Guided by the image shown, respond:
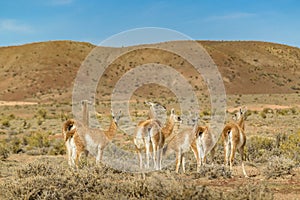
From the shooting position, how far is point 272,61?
102 metres

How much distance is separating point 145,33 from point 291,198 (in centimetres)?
942

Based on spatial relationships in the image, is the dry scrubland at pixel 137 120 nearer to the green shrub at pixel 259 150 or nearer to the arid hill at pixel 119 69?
the green shrub at pixel 259 150

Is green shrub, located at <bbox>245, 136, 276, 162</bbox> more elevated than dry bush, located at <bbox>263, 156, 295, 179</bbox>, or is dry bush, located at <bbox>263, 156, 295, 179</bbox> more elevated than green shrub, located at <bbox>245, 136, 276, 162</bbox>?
dry bush, located at <bbox>263, 156, 295, 179</bbox>

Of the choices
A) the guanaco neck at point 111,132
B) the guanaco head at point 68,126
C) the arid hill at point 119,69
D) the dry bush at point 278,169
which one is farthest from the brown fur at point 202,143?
the arid hill at point 119,69

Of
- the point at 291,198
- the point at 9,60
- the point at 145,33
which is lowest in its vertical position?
the point at 291,198

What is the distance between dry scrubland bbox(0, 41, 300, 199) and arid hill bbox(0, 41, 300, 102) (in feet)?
0.68

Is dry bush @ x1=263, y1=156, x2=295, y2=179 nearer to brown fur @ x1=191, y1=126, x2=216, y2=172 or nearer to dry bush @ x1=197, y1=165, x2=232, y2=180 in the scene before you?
dry bush @ x1=197, y1=165, x2=232, y2=180

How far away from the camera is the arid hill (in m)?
76.3

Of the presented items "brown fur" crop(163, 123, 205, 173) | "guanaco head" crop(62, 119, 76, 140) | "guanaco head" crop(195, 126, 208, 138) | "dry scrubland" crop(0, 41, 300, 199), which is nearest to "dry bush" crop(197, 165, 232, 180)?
"dry scrubland" crop(0, 41, 300, 199)

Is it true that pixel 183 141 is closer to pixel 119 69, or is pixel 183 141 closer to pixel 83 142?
pixel 83 142

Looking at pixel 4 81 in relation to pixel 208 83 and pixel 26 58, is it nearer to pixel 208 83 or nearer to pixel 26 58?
pixel 26 58

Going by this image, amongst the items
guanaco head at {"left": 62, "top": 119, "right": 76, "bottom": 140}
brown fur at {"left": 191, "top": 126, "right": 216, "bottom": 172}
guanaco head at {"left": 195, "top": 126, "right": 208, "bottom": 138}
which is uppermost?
guanaco head at {"left": 62, "top": 119, "right": 76, "bottom": 140}

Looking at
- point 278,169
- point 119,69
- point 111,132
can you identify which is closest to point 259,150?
point 278,169

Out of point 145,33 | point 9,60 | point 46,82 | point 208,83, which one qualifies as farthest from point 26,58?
point 145,33
